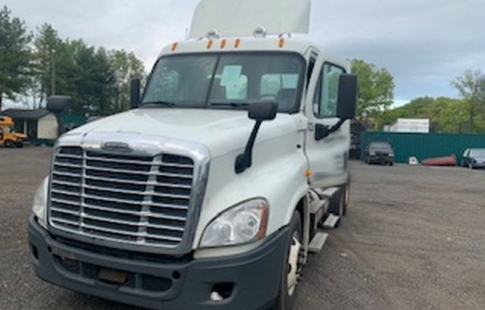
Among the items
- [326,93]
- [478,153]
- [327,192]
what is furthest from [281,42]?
[478,153]

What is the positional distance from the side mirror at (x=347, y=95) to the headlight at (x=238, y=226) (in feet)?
6.46

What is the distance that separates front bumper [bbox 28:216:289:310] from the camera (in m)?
3.09

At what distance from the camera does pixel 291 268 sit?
Answer: 3891 mm

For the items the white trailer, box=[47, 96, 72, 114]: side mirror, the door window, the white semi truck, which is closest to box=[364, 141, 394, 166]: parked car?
the white trailer

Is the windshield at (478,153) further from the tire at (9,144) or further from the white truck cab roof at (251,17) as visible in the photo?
the tire at (9,144)

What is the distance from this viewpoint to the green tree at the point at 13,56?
1657 inches

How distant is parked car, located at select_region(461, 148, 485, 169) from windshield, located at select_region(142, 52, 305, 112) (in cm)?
2806

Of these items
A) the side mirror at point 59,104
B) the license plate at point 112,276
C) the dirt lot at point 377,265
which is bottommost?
the dirt lot at point 377,265

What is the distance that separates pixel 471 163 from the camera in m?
29.5

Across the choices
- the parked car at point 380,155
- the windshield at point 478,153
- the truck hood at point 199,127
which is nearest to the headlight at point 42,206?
the truck hood at point 199,127

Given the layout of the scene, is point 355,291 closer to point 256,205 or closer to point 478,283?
point 478,283

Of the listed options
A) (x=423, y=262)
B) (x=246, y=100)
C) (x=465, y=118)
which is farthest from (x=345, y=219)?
(x=465, y=118)

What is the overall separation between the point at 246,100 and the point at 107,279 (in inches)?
87.3

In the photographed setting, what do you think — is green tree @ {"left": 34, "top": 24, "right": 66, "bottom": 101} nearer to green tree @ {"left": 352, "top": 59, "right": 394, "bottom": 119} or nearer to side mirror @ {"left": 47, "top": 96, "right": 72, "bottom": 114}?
green tree @ {"left": 352, "top": 59, "right": 394, "bottom": 119}
